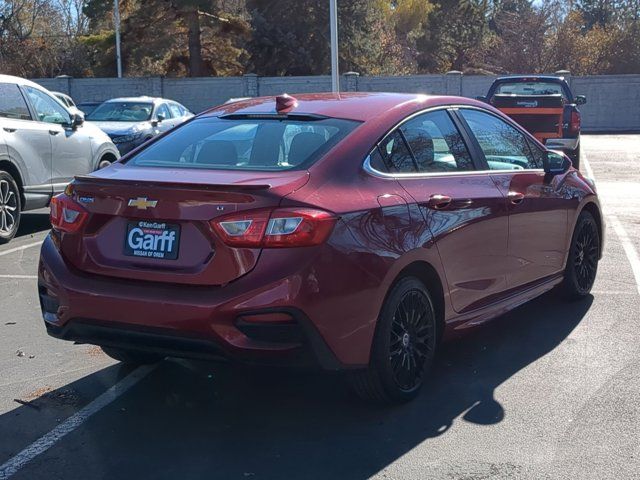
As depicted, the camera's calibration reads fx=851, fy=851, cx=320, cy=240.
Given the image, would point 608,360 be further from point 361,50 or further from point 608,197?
point 361,50

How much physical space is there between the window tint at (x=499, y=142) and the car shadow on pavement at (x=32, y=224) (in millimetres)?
6556

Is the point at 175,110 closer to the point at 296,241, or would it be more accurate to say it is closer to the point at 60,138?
the point at 60,138

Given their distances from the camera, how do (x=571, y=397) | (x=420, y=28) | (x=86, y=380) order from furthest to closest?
(x=420, y=28)
(x=86, y=380)
(x=571, y=397)

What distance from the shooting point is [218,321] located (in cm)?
394

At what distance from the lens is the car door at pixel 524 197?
5605 millimetres


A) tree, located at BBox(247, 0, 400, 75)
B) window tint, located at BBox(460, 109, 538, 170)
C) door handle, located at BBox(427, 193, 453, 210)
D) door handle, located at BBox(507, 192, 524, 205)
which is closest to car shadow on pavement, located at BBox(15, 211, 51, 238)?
window tint, located at BBox(460, 109, 538, 170)

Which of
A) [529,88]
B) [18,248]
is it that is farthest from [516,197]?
[529,88]

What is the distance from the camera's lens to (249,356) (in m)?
3.97

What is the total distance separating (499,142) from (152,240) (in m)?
2.78

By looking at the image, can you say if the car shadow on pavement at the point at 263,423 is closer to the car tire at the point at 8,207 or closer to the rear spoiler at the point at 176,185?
the rear spoiler at the point at 176,185

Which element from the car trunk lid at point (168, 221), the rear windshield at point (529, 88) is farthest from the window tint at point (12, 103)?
the rear windshield at point (529, 88)

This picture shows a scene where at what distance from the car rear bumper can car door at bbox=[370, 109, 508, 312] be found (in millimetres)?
986

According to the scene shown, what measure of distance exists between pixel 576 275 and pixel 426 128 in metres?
2.31

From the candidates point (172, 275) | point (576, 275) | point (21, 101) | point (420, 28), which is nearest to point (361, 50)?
point (420, 28)
